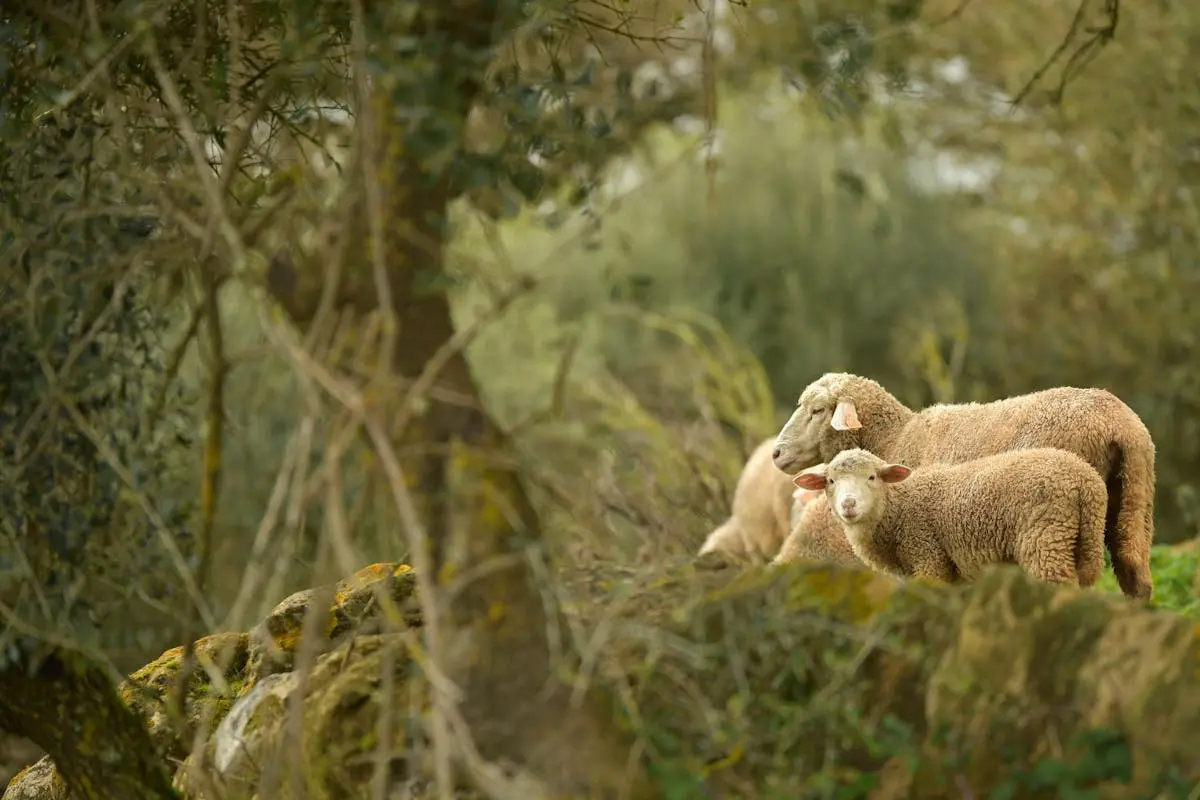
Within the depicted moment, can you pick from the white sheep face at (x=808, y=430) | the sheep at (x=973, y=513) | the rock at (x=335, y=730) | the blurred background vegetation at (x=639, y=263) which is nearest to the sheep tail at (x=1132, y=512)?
the sheep at (x=973, y=513)

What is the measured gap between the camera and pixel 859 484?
4.75 meters

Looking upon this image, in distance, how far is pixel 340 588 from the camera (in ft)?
17.4

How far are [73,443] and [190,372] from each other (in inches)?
306

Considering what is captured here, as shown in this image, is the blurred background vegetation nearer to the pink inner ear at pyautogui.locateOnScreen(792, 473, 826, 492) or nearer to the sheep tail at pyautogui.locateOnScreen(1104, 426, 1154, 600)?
the pink inner ear at pyautogui.locateOnScreen(792, 473, 826, 492)

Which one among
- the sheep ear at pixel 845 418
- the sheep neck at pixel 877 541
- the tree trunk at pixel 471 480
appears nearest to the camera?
the tree trunk at pixel 471 480

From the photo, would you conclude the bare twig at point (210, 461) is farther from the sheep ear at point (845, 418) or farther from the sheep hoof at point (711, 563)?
the sheep ear at point (845, 418)

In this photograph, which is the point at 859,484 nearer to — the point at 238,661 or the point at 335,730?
the point at 335,730

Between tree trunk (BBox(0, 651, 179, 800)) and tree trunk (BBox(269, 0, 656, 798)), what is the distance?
1.20m

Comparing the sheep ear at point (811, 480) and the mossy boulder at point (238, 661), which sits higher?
the sheep ear at point (811, 480)

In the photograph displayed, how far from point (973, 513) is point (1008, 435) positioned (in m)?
0.44

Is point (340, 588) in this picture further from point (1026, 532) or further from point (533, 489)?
point (1026, 532)

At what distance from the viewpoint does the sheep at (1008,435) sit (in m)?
4.73

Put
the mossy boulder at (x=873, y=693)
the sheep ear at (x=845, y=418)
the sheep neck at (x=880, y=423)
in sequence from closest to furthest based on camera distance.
→ the mossy boulder at (x=873, y=693)
the sheep ear at (x=845, y=418)
the sheep neck at (x=880, y=423)

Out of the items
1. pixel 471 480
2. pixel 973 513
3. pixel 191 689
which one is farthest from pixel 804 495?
pixel 471 480
